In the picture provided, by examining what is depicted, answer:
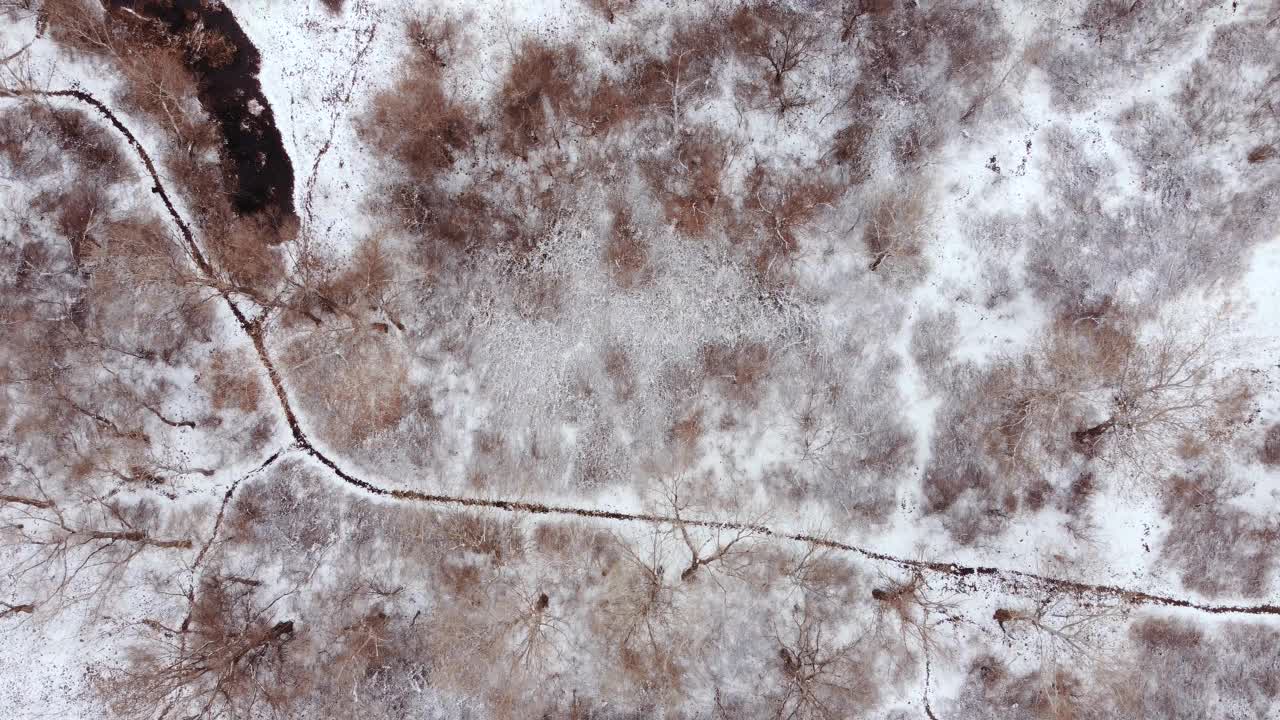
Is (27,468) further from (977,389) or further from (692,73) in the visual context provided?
(977,389)

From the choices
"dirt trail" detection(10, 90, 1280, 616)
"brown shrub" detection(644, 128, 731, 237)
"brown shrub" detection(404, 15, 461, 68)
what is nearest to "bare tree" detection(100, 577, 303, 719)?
"dirt trail" detection(10, 90, 1280, 616)

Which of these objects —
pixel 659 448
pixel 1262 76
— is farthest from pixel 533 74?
pixel 1262 76

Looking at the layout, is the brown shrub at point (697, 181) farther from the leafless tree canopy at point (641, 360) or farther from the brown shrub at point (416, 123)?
the brown shrub at point (416, 123)

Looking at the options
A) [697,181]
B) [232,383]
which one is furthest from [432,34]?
[232,383]

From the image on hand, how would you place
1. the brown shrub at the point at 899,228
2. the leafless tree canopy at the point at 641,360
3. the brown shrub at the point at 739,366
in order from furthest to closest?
1. the brown shrub at the point at 739,366
2. the brown shrub at the point at 899,228
3. the leafless tree canopy at the point at 641,360

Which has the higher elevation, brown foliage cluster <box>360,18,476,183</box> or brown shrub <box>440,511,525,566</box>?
brown foliage cluster <box>360,18,476,183</box>

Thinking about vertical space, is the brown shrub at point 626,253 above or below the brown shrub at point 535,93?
below

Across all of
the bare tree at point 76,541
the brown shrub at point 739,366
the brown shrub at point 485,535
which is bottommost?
the brown shrub at point 739,366

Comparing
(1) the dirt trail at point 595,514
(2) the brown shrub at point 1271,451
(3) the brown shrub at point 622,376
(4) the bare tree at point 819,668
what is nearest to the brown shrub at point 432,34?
(1) the dirt trail at point 595,514

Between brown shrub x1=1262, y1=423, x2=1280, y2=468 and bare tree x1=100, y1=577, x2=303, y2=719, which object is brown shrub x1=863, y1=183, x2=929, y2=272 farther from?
bare tree x1=100, y1=577, x2=303, y2=719
